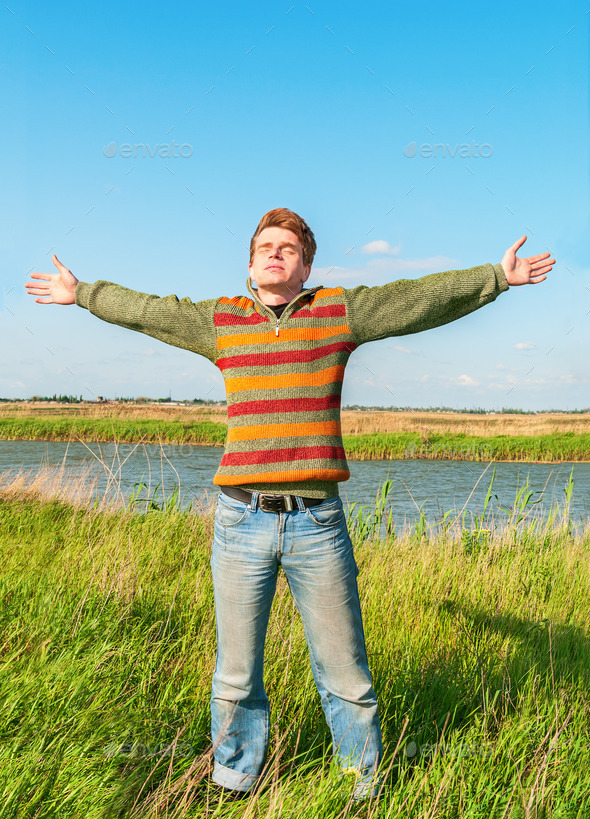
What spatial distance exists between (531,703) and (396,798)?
0.94 m

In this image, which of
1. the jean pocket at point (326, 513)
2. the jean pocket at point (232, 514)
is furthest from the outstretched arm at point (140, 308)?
the jean pocket at point (326, 513)

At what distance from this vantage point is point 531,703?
2.45 m

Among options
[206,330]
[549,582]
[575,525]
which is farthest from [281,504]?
[575,525]

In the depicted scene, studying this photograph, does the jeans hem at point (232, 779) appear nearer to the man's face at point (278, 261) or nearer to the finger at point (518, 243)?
the man's face at point (278, 261)

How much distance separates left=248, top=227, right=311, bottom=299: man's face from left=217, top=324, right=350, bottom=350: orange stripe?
19cm

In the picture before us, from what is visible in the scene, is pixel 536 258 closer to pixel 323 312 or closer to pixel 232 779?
pixel 323 312

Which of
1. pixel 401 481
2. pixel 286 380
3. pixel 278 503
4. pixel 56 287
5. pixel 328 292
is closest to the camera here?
pixel 278 503

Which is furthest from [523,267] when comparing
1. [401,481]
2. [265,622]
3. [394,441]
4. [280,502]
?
[394,441]

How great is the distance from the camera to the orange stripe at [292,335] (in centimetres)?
200

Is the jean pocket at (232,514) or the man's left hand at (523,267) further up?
the man's left hand at (523,267)

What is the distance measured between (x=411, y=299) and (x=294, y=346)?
459 mm

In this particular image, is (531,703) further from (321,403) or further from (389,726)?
(321,403)

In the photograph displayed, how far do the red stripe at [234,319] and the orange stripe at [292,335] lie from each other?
57mm

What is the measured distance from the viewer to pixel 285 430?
1.93m
